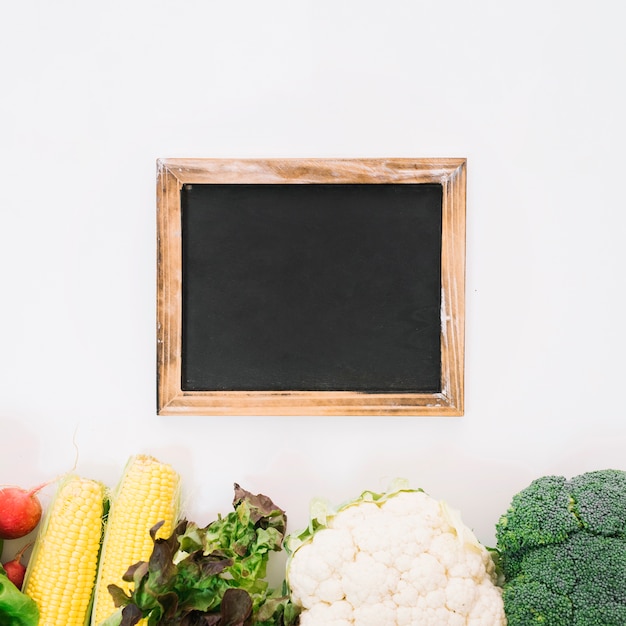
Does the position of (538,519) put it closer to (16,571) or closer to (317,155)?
(317,155)

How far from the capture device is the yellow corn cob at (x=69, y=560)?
105cm

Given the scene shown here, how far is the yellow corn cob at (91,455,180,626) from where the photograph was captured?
105cm

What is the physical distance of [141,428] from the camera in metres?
1.22

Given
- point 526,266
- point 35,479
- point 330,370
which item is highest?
Answer: point 526,266

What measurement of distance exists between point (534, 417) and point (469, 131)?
24.1 inches

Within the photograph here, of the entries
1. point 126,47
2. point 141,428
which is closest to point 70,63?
point 126,47

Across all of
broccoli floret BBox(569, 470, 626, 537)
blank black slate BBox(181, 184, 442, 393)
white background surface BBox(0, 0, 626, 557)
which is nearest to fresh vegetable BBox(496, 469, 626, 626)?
broccoli floret BBox(569, 470, 626, 537)

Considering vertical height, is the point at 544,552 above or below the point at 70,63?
below

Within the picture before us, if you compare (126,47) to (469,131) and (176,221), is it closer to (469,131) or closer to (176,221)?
(176,221)

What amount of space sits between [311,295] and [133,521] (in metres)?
0.54

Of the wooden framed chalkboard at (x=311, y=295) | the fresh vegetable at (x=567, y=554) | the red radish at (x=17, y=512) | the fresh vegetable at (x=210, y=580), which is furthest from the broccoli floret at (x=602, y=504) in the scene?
the red radish at (x=17, y=512)

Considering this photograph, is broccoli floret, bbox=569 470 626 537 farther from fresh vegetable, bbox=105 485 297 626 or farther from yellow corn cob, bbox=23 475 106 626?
yellow corn cob, bbox=23 475 106 626

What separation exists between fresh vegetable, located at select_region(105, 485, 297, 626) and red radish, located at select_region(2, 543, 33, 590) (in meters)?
0.26

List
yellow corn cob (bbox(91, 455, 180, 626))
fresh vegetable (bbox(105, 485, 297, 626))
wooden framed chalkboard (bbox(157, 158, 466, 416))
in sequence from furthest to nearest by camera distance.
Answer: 1. wooden framed chalkboard (bbox(157, 158, 466, 416))
2. yellow corn cob (bbox(91, 455, 180, 626))
3. fresh vegetable (bbox(105, 485, 297, 626))
